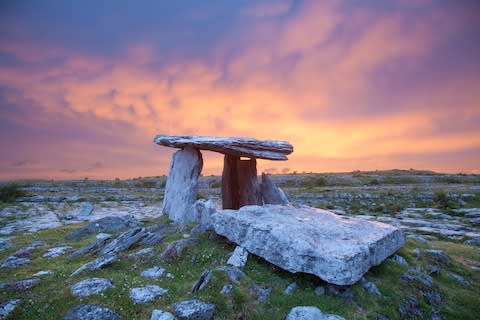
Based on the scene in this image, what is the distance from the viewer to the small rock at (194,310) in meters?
7.40

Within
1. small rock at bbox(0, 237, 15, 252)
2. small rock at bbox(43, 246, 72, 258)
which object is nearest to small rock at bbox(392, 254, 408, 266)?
small rock at bbox(43, 246, 72, 258)

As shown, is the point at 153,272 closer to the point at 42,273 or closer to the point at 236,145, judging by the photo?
the point at 42,273

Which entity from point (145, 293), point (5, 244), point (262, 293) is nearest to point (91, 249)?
point (145, 293)

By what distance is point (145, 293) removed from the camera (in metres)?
8.34

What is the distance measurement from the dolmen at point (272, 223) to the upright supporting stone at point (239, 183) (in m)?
0.07

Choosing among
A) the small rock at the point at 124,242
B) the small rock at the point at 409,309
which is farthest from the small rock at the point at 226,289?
the small rock at the point at 124,242

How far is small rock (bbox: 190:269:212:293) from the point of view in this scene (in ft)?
28.0

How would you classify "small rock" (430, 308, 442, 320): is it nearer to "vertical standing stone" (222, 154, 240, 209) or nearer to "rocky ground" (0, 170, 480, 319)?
"rocky ground" (0, 170, 480, 319)

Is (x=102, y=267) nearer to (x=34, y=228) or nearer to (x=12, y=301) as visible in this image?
(x=12, y=301)

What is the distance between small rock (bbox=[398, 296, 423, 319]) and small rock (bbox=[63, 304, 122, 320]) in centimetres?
776

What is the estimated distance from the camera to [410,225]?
20750mm

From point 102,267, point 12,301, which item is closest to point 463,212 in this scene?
point 102,267

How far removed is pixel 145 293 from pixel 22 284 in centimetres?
362

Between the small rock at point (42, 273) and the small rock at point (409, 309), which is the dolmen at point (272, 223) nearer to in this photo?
the small rock at point (409, 309)
